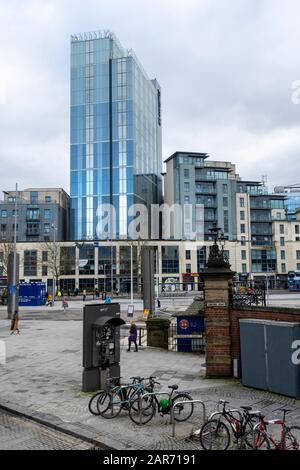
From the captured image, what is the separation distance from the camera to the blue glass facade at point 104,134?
94.2 metres

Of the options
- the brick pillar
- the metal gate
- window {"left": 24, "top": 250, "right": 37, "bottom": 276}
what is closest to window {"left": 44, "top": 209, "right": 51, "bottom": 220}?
window {"left": 24, "top": 250, "right": 37, "bottom": 276}

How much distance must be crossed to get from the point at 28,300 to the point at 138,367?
40309 millimetres

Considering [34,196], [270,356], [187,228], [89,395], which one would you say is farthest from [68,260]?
[270,356]

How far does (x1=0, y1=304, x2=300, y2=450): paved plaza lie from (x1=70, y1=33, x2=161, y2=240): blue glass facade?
7372 cm

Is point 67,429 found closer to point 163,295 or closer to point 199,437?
point 199,437

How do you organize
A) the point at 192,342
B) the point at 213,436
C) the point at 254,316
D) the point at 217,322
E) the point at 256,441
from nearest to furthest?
the point at 256,441 → the point at 213,436 → the point at 254,316 → the point at 217,322 → the point at 192,342

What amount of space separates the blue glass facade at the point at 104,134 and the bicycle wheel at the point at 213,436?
274 feet

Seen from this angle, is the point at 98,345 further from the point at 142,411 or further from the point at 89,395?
the point at 142,411

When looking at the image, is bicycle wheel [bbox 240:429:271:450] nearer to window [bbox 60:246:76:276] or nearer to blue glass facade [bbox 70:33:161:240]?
window [bbox 60:246:76:276]

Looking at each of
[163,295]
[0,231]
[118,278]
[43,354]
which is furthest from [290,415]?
[0,231]

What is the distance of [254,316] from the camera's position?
506 inches

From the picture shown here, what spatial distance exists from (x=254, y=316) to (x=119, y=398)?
4.80 metres

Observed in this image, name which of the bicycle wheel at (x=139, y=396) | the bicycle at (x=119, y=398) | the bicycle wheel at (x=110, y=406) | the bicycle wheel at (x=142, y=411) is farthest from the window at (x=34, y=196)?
the bicycle wheel at (x=142, y=411)

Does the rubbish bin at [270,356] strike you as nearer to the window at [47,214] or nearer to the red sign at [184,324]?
the red sign at [184,324]
